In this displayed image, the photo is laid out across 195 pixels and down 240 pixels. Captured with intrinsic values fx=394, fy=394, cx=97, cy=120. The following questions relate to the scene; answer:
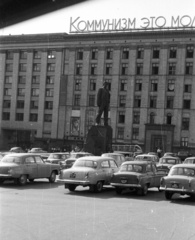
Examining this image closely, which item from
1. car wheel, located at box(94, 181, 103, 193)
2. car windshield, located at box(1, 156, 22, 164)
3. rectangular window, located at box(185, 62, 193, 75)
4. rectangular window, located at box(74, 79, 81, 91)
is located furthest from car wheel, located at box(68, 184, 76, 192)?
rectangular window, located at box(74, 79, 81, 91)

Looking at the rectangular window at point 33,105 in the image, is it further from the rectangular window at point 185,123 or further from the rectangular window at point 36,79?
the rectangular window at point 185,123

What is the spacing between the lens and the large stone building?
5662 cm

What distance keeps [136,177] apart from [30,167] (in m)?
4.99

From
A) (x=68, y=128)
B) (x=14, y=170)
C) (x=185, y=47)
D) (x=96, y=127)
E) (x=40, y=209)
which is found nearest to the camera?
(x=40, y=209)

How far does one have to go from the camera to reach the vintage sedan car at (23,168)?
1603 centimetres

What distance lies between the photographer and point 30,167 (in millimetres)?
16781

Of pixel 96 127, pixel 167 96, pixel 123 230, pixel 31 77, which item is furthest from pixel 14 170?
pixel 31 77

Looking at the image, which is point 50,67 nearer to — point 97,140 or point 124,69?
point 124,69

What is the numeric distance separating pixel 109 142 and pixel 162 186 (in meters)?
17.5

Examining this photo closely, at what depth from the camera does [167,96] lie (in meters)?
57.8

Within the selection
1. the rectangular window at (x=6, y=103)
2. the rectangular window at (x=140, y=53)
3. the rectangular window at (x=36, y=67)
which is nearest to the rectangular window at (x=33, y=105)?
the rectangular window at (x=6, y=103)

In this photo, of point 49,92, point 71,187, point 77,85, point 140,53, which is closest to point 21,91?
point 49,92

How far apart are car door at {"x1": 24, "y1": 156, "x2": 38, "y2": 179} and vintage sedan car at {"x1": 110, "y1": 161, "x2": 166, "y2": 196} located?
4.08m

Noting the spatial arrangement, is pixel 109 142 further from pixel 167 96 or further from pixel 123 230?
pixel 167 96
